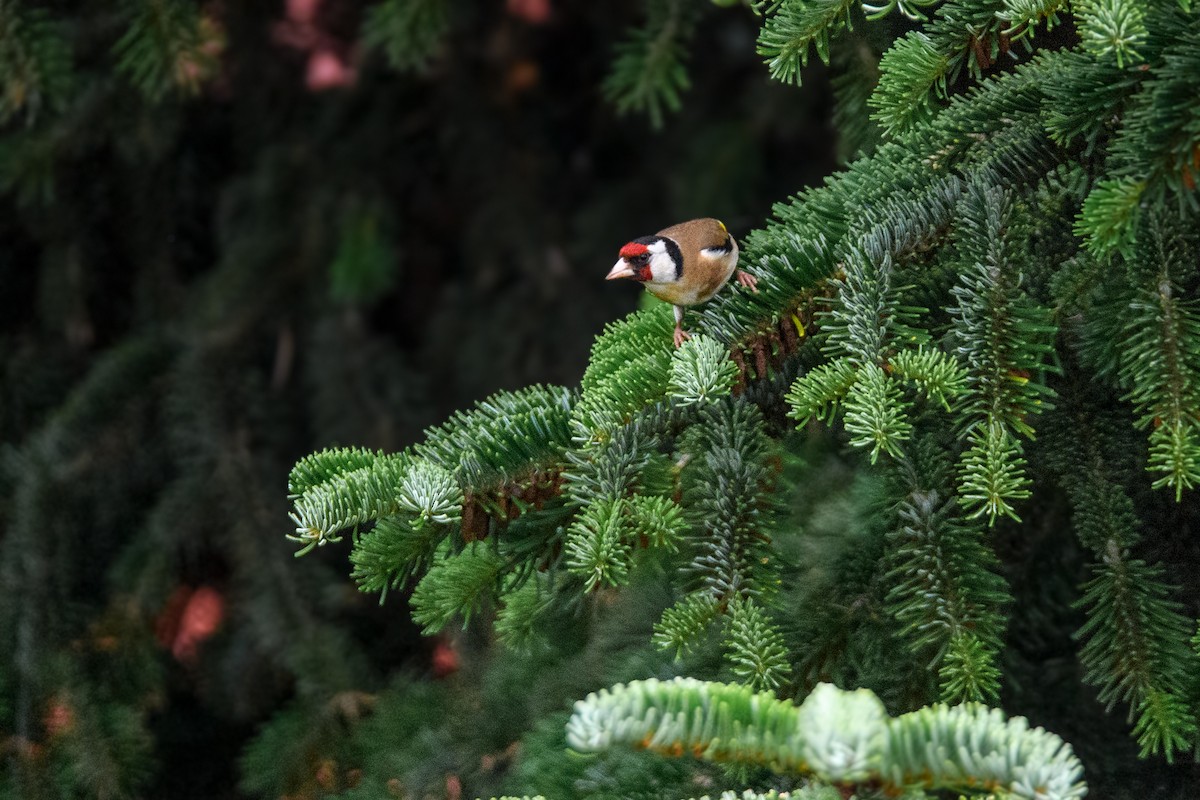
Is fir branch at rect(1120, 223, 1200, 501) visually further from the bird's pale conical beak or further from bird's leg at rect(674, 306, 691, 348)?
the bird's pale conical beak

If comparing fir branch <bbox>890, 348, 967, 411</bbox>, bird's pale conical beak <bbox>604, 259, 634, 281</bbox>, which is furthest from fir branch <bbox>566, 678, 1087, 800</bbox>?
bird's pale conical beak <bbox>604, 259, 634, 281</bbox>

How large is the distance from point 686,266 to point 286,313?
1367mm

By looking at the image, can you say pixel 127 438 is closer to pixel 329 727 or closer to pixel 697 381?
pixel 329 727

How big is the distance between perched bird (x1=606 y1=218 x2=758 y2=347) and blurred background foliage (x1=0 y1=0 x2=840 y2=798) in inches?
14.1

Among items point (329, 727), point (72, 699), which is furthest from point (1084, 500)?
point (72, 699)

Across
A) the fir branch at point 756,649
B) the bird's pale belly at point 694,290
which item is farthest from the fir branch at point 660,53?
the fir branch at point 756,649

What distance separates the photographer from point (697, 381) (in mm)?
941

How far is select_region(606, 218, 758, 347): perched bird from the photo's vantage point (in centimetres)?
125

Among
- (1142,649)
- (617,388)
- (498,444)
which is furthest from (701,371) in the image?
(1142,649)

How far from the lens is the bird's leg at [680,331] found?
3.60 feet

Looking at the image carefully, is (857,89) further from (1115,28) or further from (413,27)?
(413,27)

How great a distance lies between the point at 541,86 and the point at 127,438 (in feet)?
5.12

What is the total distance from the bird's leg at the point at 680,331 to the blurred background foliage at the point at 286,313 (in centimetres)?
29

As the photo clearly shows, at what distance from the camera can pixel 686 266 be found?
4.07 ft
